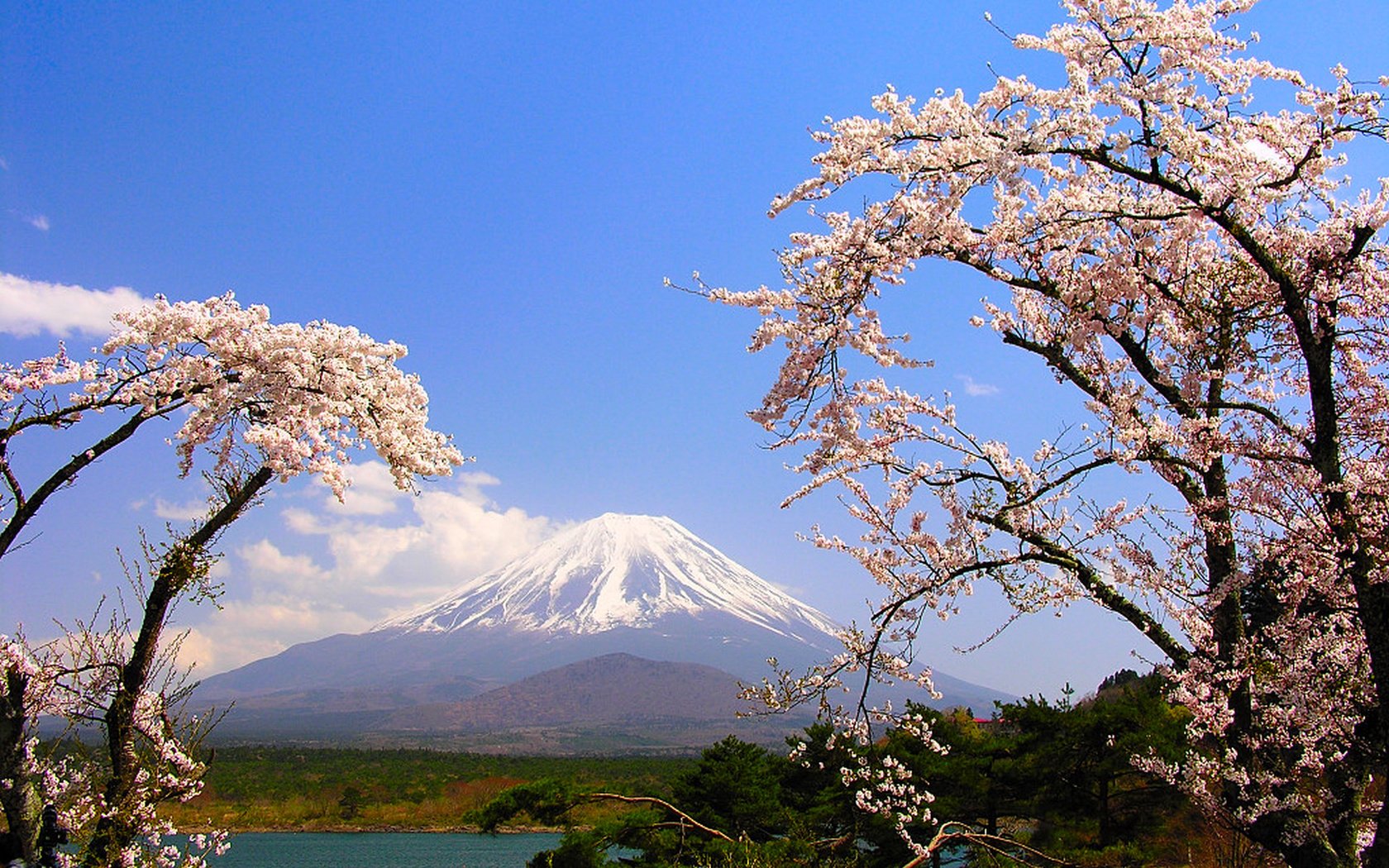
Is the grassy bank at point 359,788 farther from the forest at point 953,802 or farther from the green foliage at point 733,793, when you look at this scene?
the forest at point 953,802

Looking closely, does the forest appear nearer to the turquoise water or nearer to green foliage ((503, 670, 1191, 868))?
green foliage ((503, 670, 1191, 868))

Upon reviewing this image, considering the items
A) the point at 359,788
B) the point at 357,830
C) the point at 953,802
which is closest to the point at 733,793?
the point at 953,802

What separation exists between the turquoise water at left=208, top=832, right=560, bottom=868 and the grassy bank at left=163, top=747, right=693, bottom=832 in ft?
5.22

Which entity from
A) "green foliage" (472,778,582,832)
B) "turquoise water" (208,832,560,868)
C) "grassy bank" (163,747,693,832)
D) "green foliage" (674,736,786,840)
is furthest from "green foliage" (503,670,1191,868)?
"grassy bank" (163,747,693,832)

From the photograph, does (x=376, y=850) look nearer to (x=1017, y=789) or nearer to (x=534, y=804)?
(x=1017, y=789)

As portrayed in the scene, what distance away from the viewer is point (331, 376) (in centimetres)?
500

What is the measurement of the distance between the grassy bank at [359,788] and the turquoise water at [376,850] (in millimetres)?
1590

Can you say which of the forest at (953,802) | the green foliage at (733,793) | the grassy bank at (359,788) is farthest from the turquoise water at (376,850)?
the forest at (953,802)

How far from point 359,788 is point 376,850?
13.2 meters

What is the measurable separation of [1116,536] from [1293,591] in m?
0.77

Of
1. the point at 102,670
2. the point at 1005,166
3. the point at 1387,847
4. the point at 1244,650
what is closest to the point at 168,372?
the point at 102,670

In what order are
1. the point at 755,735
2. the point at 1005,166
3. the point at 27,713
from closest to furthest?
the point at 1005,166 < the point at 27,713 < the point at 755,735

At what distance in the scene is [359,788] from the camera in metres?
41.6

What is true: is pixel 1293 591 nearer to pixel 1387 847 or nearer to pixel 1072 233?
pixel 1387 847
